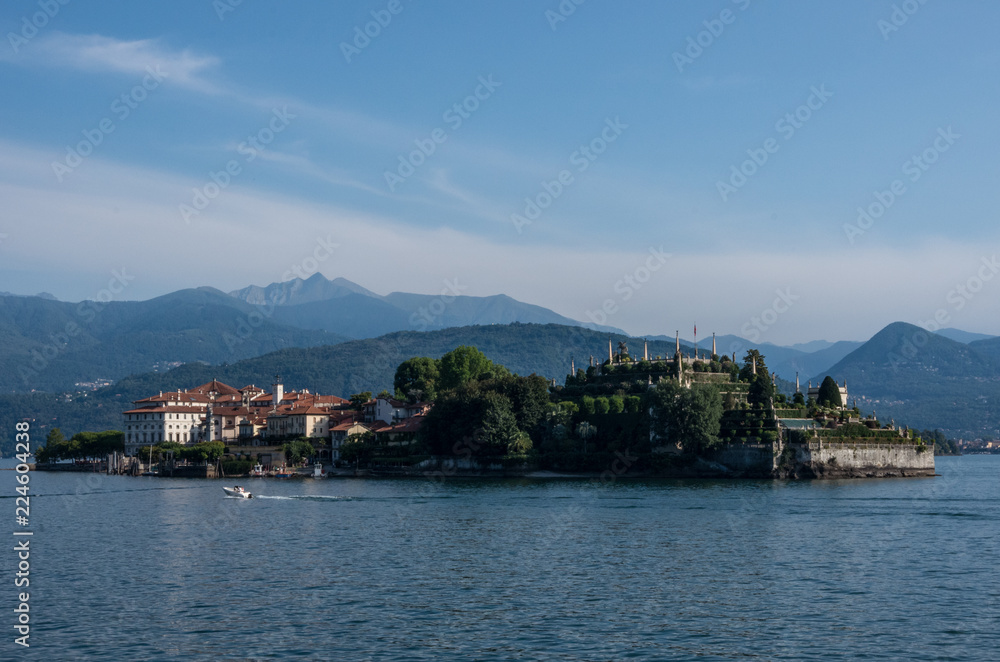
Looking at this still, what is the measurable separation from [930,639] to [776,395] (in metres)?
90.6

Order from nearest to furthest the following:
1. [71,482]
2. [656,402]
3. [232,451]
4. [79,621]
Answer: [79,621]
[656,402]
[71,482]
[232,451]

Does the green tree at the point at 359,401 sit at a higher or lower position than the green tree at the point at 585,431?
higher

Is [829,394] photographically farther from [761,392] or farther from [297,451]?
[297,451]

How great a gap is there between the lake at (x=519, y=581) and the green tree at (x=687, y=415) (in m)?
29.6

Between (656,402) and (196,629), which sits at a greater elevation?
(656,402)

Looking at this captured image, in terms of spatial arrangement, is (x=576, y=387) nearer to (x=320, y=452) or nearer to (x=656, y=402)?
(x=656, y=402)

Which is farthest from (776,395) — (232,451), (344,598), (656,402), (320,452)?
(344,598)

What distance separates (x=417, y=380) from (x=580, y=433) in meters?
47.5

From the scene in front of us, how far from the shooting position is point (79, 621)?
33281mm

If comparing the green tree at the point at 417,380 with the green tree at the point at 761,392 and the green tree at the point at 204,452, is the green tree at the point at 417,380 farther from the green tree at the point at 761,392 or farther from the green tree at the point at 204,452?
the green tree at the point at 761,392

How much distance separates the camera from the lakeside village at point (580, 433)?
106312 millimetres

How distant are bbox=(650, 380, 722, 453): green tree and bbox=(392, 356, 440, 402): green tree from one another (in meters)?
47.8

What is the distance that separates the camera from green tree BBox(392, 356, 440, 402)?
15225cm

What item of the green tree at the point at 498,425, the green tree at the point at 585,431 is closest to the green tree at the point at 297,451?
the green tree at the point at 498,425
